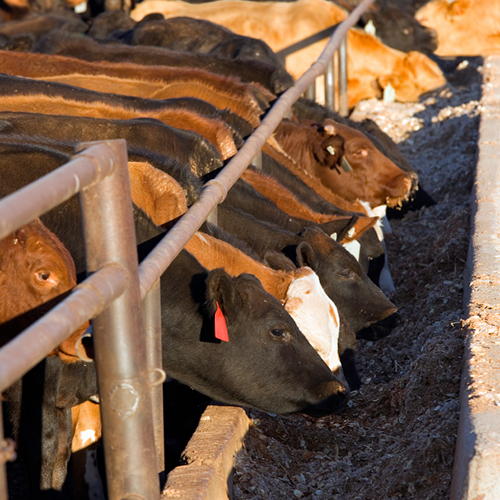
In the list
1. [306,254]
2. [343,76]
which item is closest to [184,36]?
[343,76]

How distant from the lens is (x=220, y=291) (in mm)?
3092

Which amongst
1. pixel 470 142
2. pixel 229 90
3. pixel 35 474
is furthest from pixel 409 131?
pixel 35 474

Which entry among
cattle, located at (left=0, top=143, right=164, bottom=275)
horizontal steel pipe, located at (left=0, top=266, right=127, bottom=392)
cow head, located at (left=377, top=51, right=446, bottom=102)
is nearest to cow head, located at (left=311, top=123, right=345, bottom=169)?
cattle, located at (left=0, top=143, right=164, bottom=275)

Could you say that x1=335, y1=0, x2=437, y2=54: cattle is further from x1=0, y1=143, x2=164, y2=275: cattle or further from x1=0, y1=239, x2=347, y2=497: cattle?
x1=0, y1=239, x2=347, y2=497: cattle

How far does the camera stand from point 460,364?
3.36 meters

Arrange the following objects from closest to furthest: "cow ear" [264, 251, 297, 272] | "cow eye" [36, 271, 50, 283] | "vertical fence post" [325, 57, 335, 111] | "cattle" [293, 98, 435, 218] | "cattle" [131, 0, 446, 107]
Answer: "cow eye" [36, 271, 50, 283], "cow ear" [264, 251, 297, 272], "cattle" [293, 98, 435, 218], "vertical fence post" [325, 57, 335, 111], "cattle" [131, 0, 446, 107]

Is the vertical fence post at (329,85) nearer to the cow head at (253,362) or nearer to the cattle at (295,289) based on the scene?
the cattle at (295,289)

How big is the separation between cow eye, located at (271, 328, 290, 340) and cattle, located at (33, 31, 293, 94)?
415cm

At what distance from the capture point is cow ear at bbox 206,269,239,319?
120 inches

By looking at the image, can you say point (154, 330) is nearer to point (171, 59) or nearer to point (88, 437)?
point (88, 437)

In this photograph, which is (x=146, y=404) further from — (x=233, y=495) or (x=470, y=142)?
(x=470, y=142)

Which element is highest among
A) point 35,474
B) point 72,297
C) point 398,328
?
point 72,297

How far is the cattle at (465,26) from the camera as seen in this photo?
44.3 ft

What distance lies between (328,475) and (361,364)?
1.49 metres
